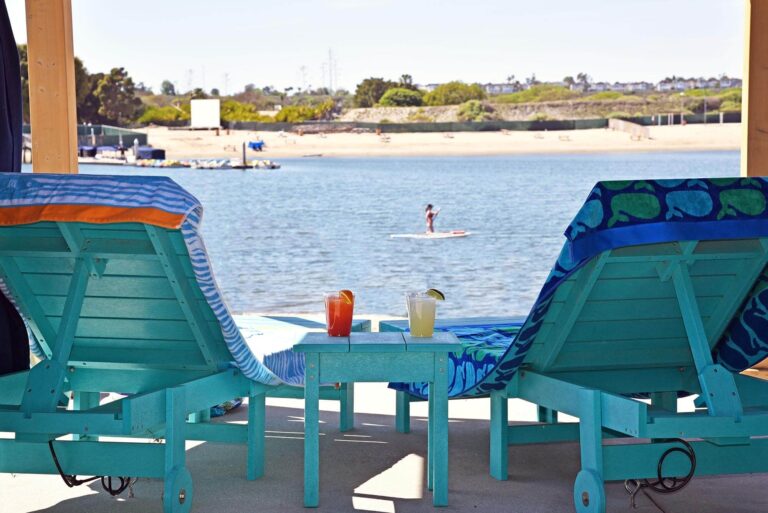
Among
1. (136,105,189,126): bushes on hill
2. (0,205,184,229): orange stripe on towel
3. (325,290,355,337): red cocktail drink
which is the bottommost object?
(325,290,355,337): red cocktail drink

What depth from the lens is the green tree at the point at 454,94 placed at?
5688 centimetres

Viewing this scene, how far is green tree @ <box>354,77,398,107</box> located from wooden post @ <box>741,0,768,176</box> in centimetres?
5472

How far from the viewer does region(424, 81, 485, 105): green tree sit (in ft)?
187

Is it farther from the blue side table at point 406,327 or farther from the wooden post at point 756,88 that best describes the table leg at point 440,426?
the wooden post at point 756,88

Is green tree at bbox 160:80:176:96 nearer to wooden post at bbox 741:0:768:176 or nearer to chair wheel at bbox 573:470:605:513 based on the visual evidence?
wooden post at bbox 741:0:768:176

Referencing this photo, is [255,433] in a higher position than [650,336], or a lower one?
lower

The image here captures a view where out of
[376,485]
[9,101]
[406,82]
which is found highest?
[406,82]

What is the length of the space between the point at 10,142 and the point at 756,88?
2289 mm

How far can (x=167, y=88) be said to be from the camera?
2356 inches

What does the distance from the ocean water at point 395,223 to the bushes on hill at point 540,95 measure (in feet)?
14.8

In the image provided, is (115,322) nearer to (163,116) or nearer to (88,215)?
(88,215)

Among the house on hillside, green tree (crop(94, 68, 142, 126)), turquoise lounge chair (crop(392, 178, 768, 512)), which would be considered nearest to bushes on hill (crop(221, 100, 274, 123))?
green tree (crop(94, 68, 142, 126))

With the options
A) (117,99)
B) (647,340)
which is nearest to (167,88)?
(117,99)

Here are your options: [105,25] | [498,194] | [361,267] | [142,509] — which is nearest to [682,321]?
[142,509]
